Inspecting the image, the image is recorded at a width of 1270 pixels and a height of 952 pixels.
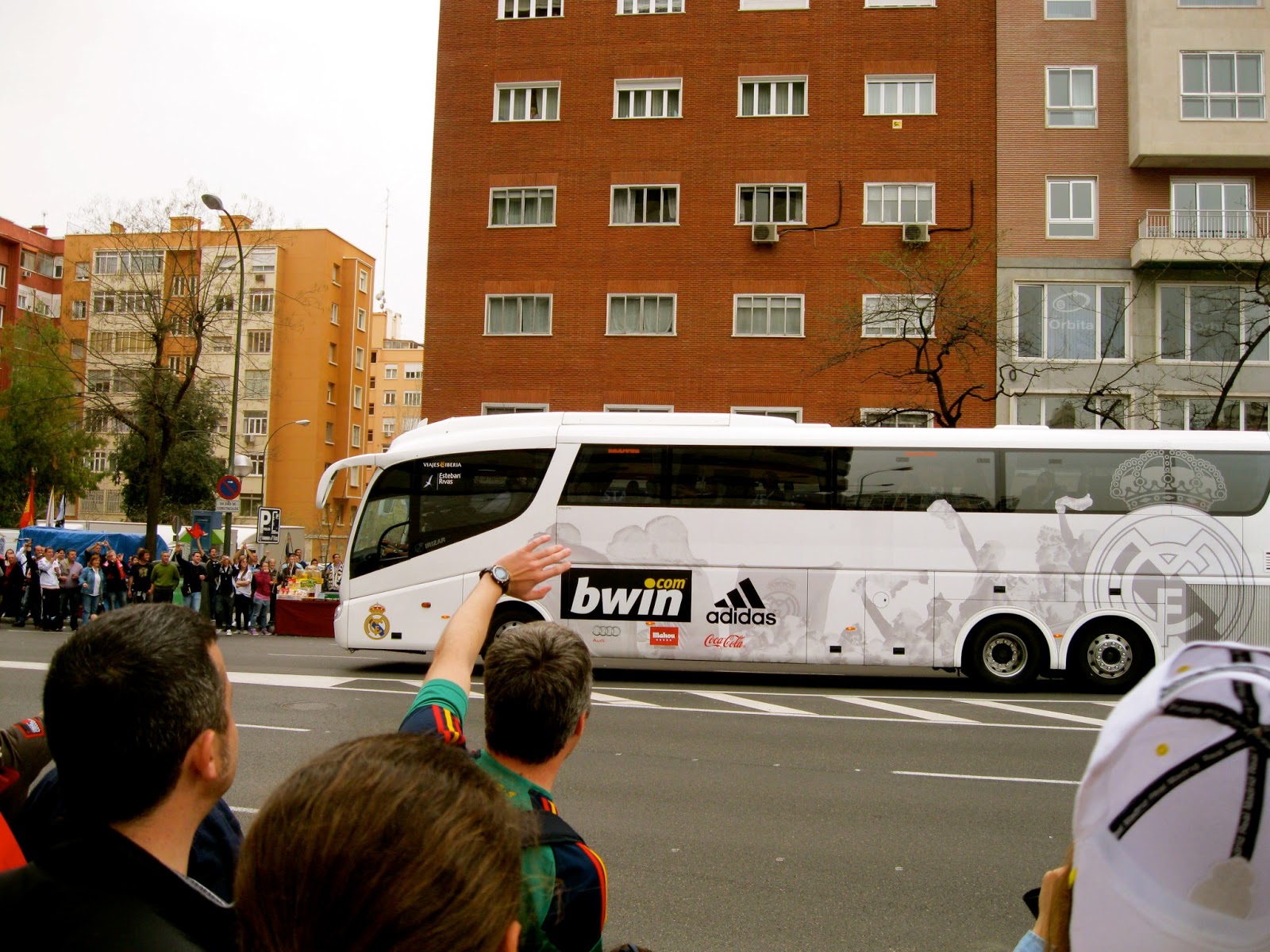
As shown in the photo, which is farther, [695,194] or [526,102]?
[526,102]

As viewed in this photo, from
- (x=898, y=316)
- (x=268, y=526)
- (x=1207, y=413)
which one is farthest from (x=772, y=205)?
(x=268, y=526)

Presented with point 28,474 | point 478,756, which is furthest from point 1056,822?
point 28,474

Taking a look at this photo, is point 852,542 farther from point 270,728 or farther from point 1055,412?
point 1055,412

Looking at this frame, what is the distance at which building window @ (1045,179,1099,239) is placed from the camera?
101 feet

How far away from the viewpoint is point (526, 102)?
111ft

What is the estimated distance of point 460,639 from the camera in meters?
2.77

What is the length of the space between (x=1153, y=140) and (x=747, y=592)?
21825 millimetres

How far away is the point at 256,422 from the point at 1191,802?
66470 millimetres

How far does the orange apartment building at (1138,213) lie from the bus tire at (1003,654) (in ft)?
49.0

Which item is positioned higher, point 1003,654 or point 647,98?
point 647,98

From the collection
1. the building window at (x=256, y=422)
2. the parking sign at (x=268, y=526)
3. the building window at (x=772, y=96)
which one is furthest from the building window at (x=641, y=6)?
A: the building window at (x=256, y=422)

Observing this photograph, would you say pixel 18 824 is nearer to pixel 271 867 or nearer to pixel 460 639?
pixel 460 639

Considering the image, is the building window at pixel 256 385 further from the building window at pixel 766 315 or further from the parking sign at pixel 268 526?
the building window at pixel 766 315

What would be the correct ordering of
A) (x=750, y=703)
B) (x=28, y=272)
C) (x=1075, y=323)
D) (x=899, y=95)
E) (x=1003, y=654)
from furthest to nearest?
1. (x=28, y=272)
2. (x=899, y=95)
3. (x=1075, y=323)
4. (x=1003, y=654)
5. (x=750, y=703)
